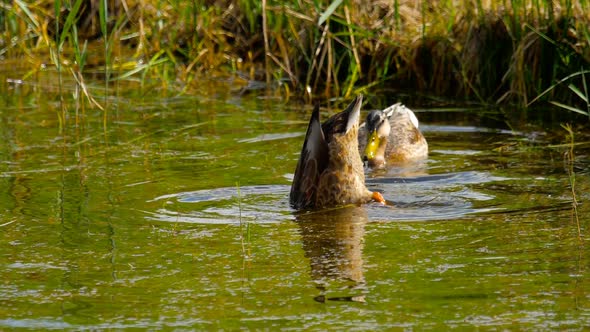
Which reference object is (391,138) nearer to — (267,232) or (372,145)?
(372,145)

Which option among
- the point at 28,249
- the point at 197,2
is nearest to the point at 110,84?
the point at 197,2

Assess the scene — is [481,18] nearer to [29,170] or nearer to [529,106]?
[529,106]

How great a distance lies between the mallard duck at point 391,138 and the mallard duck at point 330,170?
1.24 m

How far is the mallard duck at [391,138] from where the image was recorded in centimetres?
845

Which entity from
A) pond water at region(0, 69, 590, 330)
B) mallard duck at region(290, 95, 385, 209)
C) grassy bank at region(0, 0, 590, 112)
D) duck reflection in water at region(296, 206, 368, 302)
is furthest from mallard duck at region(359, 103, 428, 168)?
duck reflection in water at region(296, 206, 368, 302)

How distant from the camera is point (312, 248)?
18.1 feet

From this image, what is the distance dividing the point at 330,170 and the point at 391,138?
2.29 m

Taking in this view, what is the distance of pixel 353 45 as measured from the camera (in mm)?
9984

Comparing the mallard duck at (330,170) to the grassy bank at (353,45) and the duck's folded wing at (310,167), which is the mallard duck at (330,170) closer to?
the duck's folded wing at (310,167)

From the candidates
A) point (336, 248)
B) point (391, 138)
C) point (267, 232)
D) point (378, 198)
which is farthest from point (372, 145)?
point (336, 248)

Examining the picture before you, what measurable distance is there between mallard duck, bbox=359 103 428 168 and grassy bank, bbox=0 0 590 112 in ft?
2.66

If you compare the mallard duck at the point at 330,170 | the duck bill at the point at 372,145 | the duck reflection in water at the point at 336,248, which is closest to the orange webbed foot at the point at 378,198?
the mallard duck at the point at 330,170

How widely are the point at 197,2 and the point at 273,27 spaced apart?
44.8 inches

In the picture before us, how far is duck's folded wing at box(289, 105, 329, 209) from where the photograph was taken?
6.71m
